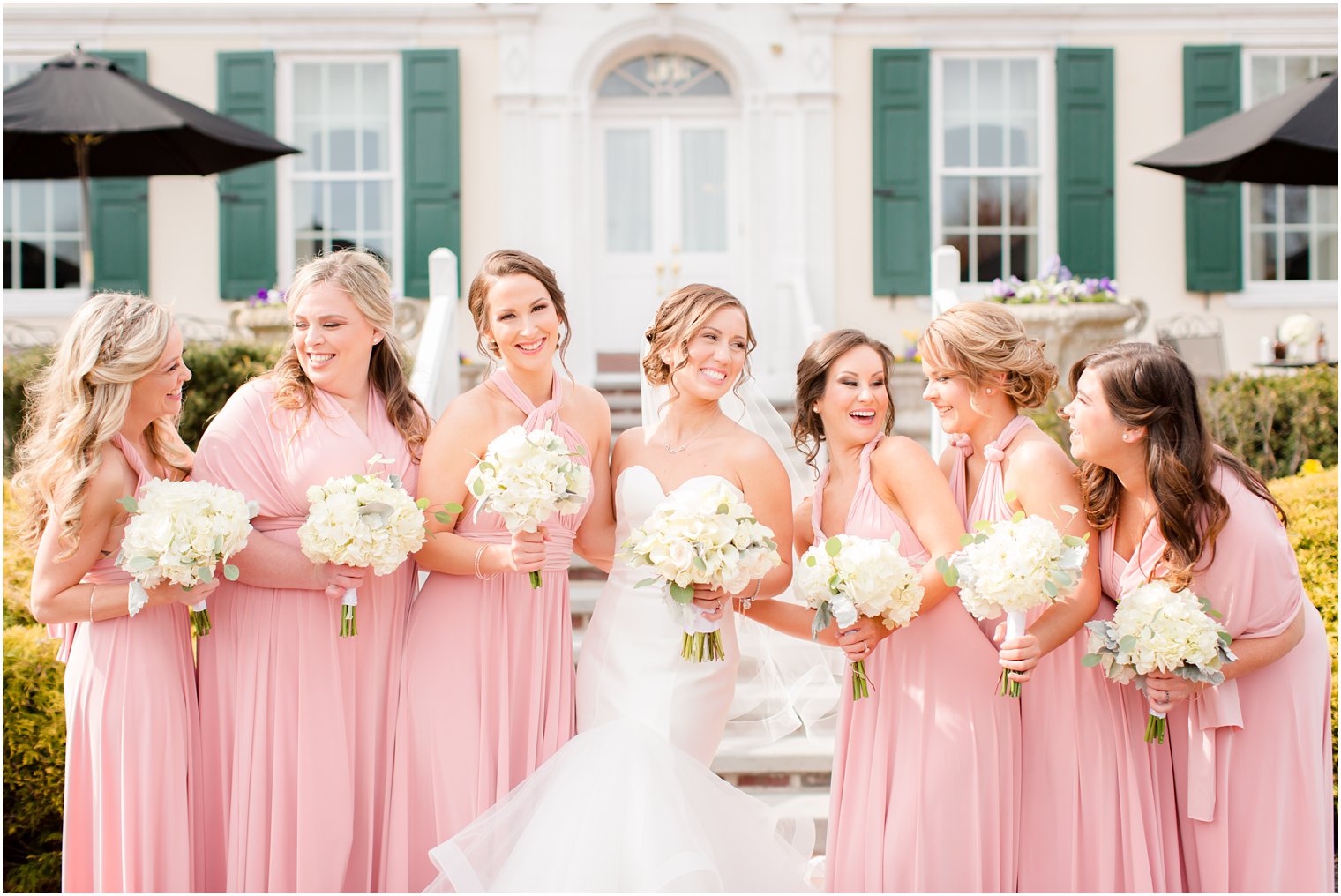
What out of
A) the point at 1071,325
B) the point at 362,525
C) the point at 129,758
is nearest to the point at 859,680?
the point at 362,525

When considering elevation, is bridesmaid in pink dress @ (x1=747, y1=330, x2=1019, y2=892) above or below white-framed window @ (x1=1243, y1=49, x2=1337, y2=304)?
below

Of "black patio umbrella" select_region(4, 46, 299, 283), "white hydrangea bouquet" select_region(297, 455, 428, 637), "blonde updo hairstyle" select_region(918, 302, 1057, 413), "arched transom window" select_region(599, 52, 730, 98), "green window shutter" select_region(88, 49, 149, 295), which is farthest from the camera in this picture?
"arched transom window" select_region(599, 52, 730, 98)

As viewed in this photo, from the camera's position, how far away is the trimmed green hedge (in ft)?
24.3

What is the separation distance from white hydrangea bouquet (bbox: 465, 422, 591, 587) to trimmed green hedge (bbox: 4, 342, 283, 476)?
14.6 ft

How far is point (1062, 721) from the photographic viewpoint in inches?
140

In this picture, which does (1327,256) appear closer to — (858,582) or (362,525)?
(858,582)

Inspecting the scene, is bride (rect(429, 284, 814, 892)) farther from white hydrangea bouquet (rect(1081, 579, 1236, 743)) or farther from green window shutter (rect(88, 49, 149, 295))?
green window shutter (rect(88, 49, 149, 295))

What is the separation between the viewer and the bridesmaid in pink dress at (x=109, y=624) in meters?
3.42

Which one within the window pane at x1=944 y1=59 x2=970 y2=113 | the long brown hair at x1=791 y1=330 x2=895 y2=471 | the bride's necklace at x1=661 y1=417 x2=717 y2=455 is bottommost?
the bride's necklace at x1=661 y1=417 x2=717 y2=455

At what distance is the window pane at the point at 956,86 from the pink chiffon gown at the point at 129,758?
9.19 metres

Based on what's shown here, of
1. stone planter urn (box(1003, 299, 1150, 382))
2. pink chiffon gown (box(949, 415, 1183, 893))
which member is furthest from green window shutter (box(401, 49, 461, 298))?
pink chiffon gown (box(949, 415, 1183, 893))

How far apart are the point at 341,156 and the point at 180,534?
843 cm

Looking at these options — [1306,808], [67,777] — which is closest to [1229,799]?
[1306,808]

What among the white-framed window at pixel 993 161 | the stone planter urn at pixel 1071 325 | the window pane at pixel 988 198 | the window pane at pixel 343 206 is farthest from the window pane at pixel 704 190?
the stone planter urn at pixel 1071 325
